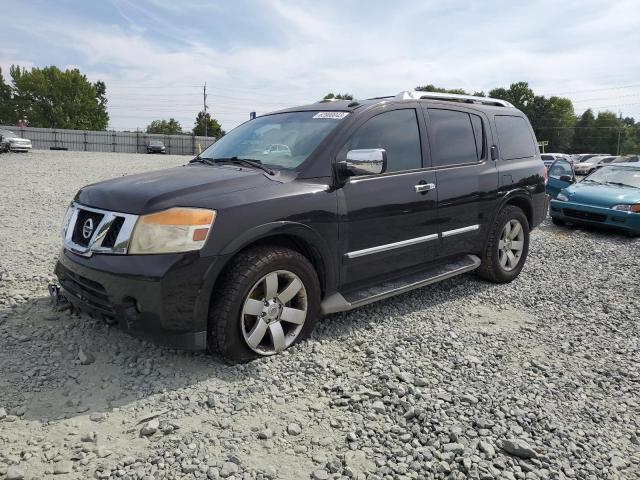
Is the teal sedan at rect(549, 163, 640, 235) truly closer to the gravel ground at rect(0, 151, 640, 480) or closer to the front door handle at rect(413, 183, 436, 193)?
the gravel ground at rect(0, 151, 640, 480)

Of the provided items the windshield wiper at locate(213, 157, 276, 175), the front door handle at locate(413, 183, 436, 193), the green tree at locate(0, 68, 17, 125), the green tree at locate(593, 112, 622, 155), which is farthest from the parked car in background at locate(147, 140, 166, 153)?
the green tree at locate(593, 112, 622, 155)

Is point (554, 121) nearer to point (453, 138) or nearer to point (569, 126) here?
point (569, 126)

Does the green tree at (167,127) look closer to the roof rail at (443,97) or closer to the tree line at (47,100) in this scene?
the tree line at (47,100)

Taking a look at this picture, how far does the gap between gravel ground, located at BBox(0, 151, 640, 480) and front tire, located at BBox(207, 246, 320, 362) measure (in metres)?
0.15

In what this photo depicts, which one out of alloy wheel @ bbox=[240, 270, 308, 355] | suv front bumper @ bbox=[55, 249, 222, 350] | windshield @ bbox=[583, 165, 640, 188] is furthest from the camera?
windshield @ bbox=[583, 165, 640, 188]

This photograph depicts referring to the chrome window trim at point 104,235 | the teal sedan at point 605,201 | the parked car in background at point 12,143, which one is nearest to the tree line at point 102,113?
the parked car in background at point 12,143

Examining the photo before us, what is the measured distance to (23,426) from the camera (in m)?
2.49

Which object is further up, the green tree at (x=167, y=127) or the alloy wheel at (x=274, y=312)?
the green tree at (x=167, y=127)

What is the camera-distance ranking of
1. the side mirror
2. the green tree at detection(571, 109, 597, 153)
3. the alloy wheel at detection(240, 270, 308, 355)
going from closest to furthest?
the alloy wheel at detection(240, 270, 308, 355) → the side mirror → the green tree at detection(571, 109, 597, 153)

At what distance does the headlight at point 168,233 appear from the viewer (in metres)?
2.82

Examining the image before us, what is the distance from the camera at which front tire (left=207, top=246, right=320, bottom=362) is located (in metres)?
2.96

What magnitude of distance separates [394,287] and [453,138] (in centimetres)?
165

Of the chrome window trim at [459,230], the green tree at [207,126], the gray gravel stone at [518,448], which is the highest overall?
the green tree at [207,126]

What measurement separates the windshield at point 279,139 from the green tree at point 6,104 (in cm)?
7829
